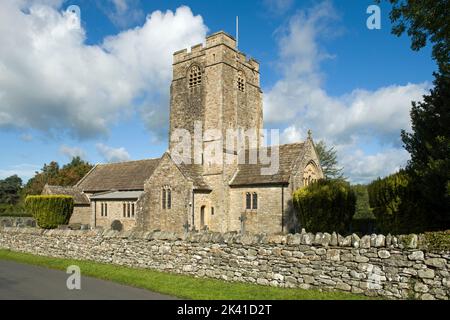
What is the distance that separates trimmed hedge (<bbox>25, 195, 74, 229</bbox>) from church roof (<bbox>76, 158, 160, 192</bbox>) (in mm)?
10667

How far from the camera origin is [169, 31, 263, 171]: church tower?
3014cm

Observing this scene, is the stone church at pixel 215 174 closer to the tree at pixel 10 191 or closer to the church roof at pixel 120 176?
the church roof at pixel 120 176

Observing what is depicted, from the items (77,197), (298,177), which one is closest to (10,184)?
(77,197)

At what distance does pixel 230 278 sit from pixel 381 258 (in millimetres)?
4940

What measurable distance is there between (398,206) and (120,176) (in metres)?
30.3

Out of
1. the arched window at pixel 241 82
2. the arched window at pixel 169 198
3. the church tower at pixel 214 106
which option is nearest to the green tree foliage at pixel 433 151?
the church tower at pixel 214 106

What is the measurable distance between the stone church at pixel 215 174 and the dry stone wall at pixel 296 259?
11.2m

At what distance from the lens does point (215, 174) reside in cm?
2908

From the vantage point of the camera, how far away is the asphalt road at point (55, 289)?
32.2ft

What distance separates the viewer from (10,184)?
87.1 meters

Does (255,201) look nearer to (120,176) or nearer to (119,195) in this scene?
(119,195)

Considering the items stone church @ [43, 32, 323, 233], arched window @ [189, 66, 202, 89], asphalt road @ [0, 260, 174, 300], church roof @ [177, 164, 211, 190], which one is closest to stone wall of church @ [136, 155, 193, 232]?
stone church @ [43, 32, 323, 233]
